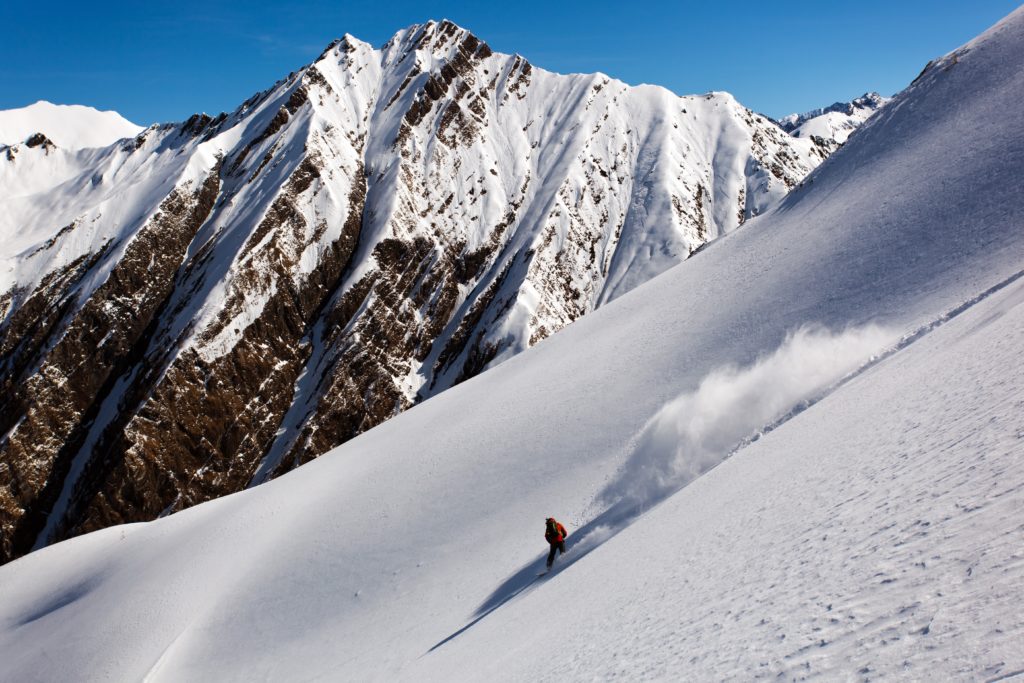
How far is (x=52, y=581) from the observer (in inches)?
1350

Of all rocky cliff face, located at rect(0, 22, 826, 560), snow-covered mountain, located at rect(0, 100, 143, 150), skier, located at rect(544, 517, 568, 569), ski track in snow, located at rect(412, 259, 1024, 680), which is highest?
snow-covered mountain, located at rect(0, 100, 143, 150)

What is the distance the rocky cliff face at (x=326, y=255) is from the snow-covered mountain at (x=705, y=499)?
51.3 metres

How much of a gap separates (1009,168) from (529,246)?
80.5 metres

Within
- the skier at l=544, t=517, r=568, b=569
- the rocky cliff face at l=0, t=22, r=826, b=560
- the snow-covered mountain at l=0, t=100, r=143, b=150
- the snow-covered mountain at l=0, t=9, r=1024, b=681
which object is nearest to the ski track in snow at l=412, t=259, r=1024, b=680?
the snow-covered mountain at l=0, t=9, r=1024, b=681

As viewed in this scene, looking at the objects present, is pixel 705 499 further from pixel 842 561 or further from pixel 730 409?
pixel 730 409

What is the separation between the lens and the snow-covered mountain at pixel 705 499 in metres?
6.19

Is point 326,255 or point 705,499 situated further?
point 326,255

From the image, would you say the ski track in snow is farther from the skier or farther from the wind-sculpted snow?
the wind-sculpted snow

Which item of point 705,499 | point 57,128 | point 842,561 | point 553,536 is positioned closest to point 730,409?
point 705,499

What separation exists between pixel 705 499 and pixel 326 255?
97.8m

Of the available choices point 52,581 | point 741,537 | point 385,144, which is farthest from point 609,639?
point 385,144

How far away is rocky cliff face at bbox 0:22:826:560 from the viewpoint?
277 feet

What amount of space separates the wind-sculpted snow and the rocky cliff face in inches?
2620

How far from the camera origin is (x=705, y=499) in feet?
44.0
